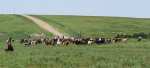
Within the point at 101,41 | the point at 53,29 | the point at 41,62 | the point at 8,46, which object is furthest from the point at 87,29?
the point at 41,62

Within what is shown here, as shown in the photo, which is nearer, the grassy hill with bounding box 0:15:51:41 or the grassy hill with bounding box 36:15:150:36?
the grassy hill with bounding box 0:15:51:41

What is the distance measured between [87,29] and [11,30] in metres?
14.8

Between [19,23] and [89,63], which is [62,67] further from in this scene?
[19,23]

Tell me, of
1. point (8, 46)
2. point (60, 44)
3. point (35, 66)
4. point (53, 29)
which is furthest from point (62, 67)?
point (53, 29)

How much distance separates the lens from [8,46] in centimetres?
4366

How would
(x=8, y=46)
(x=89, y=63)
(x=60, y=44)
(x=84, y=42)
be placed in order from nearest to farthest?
(x=89, y=63), (x=8, y=46), (x=60, y=44), (x=84, y=42)

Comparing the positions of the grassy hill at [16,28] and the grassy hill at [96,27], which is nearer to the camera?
the grassy hill at [16,28]

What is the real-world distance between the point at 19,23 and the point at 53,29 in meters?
15.0

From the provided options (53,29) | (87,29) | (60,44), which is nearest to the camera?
(60,44)

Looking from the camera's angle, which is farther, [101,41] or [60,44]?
[101,41]

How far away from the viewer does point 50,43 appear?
57.9 meters

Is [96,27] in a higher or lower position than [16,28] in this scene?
lower

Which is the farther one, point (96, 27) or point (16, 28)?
point (96, 27)

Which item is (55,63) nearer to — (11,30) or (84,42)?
(84,42)
